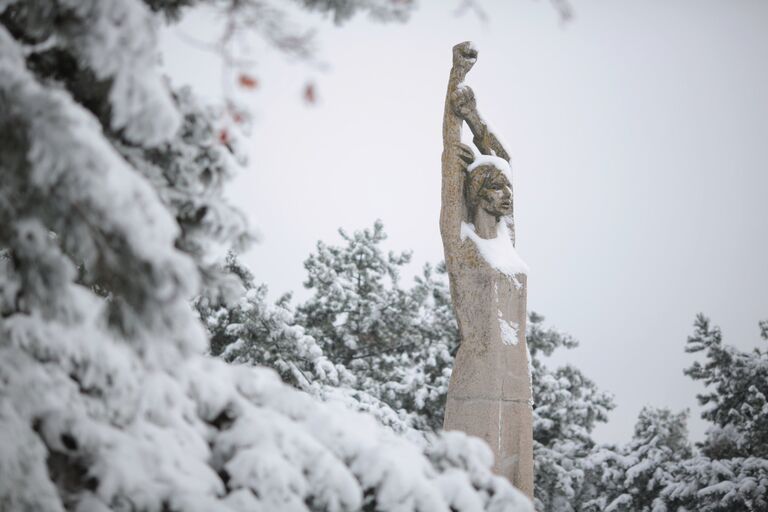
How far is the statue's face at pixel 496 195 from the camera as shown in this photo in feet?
19.5

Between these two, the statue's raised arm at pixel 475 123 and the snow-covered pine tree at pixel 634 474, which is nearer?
the statue's raised arm at pixel 475 123

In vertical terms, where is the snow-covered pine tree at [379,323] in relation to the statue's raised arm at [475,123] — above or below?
above

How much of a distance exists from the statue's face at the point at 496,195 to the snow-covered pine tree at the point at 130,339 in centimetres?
315

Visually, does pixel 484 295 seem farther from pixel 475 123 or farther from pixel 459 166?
pixel 475 123

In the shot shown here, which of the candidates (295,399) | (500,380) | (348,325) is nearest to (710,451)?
(348,325)

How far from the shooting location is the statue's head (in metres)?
5.95

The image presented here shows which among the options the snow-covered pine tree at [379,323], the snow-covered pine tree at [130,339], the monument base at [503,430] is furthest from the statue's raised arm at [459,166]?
the snow-covered pine tree at [379,323]

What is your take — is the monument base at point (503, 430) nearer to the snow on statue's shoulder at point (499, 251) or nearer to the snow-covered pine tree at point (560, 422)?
the snow on statue's shoulder at point (499, 251)

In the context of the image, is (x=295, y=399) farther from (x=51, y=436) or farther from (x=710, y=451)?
(x=710, y=451)

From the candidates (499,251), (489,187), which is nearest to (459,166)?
(489,187)

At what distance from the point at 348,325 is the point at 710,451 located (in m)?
6.84

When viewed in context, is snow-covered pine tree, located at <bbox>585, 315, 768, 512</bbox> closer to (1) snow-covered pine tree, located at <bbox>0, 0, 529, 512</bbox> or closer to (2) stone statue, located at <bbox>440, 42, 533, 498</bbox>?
(2) stone statue, located at <bbox>440, 42, 533, 498</bbox>

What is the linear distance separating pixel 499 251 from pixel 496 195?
45cm

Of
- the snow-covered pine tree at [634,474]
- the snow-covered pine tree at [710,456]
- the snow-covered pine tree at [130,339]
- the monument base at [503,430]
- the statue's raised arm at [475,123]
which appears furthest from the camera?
the snow-covered pine tree at [634,474]
